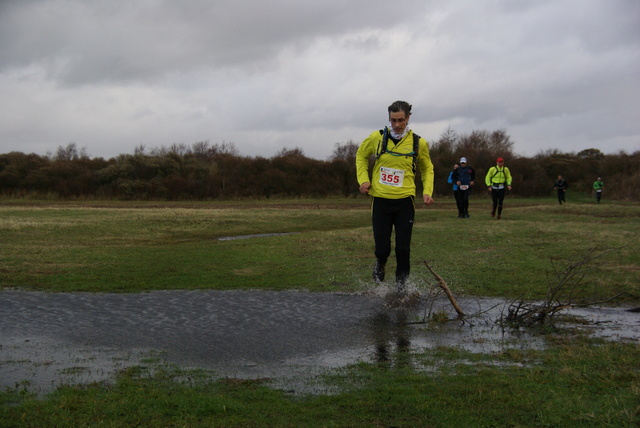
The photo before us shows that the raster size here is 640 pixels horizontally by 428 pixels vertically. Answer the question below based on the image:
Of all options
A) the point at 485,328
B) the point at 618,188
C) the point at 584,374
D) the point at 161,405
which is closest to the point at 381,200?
the point at 485,328

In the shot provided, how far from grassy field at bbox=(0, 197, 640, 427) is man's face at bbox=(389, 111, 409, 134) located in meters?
2.69

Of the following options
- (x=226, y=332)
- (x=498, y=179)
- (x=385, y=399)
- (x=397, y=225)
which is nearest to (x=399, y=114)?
(x=397, y=225)

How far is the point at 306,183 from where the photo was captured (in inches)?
2327

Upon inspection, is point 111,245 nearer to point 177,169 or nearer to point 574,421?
point 574,421

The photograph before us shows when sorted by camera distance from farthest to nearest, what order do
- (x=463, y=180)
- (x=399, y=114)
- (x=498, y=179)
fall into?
1. (x=463, y=180)
2. (x=498, y=179)
3. (x=399, y=114)

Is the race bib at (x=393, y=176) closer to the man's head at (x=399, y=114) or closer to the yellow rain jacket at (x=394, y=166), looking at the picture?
the yellow rain jacket at (x=394, y=166)

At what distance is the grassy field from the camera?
4.35 meters

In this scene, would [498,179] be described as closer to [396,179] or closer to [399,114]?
[396,179]

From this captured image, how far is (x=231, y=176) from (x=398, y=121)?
49.9m

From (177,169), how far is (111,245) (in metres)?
42.6

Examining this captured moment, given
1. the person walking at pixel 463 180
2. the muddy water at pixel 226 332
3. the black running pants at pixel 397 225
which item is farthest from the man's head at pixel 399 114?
the person walking at pixel 463 180

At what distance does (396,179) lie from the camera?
29.8ft

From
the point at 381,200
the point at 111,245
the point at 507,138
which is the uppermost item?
the point at 507,138

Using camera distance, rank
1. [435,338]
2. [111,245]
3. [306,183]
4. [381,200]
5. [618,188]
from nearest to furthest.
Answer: [435,338] → [381,200] → [111,245] → [618,188] → [306,183]
